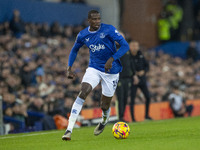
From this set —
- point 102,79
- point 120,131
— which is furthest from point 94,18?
point 120,131

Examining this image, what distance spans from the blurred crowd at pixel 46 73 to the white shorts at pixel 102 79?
4.69 m

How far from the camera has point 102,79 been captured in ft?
30.0

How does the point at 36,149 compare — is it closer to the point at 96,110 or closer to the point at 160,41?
the point at 96,110

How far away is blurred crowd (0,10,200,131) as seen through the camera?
46.6 ft

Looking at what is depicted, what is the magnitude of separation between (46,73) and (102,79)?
26.6ft

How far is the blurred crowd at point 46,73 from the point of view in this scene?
1420cm

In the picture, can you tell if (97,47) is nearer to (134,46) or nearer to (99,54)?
(99,54)

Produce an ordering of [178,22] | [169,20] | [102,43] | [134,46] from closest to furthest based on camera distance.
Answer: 1. [102,43]
2. [134,46]
3. [169,20]
4. [178,22]

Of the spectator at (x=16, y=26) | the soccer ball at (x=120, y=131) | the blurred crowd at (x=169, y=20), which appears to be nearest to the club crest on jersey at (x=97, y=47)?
the soccer ball at (x=120, y=131)

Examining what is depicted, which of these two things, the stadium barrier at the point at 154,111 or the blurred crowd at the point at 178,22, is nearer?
the stadium barrier at the point at 154,111

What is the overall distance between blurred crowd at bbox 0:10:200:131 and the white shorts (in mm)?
4685

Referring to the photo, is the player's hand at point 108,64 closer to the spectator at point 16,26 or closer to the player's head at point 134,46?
the player's head at point 134,46

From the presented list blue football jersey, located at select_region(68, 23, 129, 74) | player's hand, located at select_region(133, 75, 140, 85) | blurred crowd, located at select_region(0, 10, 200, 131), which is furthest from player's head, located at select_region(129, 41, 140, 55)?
blue football jersey, located at select_region(68, 23, 129, 74)

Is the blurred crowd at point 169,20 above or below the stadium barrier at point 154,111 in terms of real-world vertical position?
above
